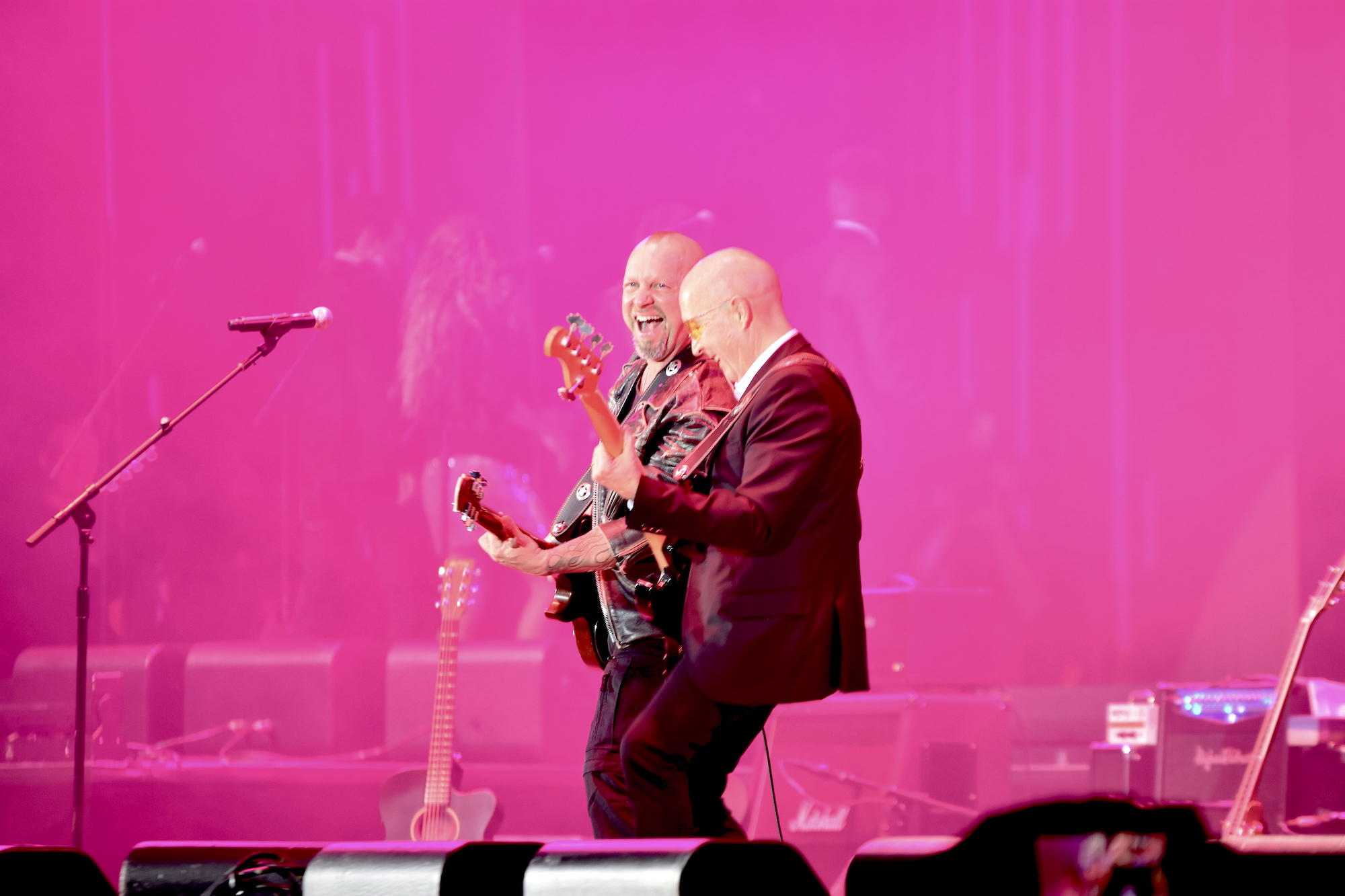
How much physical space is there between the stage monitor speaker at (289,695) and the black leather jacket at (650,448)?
13.3ft

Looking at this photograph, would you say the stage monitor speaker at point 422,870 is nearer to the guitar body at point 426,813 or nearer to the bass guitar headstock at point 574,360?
the bass guitar headstock at point 574,360

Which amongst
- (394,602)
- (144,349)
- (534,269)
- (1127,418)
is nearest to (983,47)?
(1127,418)

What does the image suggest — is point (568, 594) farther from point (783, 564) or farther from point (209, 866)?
→ point (209, 866)

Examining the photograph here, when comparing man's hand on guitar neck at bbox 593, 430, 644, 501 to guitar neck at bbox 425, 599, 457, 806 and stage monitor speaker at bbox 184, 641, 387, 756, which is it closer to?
guitar neck at bbox 425, 599, 457, 806

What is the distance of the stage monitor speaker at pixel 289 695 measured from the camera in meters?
6.89

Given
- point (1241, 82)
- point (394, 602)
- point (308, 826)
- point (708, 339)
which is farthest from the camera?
point (394, 602)

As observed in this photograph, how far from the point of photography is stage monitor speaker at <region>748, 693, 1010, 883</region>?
18.2 feet

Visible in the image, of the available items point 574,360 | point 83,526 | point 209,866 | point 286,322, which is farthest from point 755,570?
point 83,526

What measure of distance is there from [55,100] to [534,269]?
3.05 metres

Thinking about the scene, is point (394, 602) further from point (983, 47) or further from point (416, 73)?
point (983, 47)

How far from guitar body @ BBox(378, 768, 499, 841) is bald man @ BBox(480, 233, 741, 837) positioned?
7.72 feet

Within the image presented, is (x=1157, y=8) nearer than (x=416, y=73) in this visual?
Yes

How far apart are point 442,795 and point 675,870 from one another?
447 centimetres

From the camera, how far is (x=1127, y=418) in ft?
23.9
